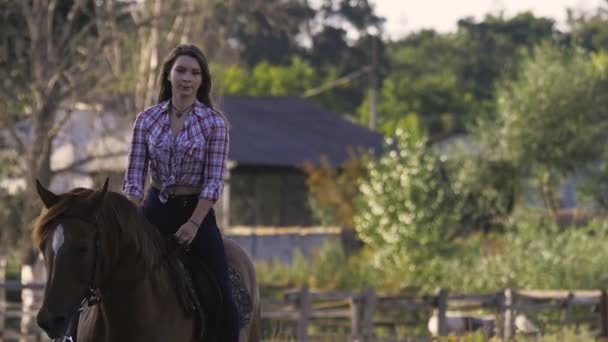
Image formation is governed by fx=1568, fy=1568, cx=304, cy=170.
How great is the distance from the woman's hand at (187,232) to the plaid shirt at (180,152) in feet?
0.62

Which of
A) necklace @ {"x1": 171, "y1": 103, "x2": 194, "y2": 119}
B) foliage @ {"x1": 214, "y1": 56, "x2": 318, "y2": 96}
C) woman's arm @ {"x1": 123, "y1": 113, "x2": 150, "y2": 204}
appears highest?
foliage @ {"x1": 214, "y1": 56, "x2": 318, "y2": 96}

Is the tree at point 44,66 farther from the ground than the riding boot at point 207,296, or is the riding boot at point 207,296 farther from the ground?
the tree at point 44,66

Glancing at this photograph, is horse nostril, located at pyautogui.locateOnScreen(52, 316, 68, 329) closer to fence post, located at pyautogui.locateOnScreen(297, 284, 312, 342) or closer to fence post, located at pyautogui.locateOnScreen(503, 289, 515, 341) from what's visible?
Result: fence post, located at pyautogui.locateOnScreen(503, 289, 515, 341)

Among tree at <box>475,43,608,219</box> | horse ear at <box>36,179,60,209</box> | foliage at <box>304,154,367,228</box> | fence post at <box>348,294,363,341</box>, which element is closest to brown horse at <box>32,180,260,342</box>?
horse ear at <box>36,179,60,209</box>

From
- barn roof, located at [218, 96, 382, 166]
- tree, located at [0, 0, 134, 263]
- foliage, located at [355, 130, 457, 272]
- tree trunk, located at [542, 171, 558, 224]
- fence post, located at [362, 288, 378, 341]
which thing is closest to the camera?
fence post, located at [362, 288, 378, 341]

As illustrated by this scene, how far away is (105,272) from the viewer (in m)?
7.75

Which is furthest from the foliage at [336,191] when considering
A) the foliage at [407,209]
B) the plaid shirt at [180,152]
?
the plaid shirt at [180,152]

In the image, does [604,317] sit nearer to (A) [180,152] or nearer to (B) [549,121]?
(A) [180,152]

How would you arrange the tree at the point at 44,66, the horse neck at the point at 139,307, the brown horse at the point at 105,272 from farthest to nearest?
the tree at the point at 44,66 < the horse neck at the point at 139,307 < the brown horse at the point at 105,272

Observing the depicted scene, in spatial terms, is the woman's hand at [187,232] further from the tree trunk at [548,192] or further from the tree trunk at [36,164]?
the tree trunk at [548,192]

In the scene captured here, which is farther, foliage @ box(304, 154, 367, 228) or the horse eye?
foliage @ box(304, 154, 367, 228)

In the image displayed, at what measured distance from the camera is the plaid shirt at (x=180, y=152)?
8531 millimetres

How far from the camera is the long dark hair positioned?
28.8ft

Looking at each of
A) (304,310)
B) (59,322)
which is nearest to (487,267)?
(304,310)
